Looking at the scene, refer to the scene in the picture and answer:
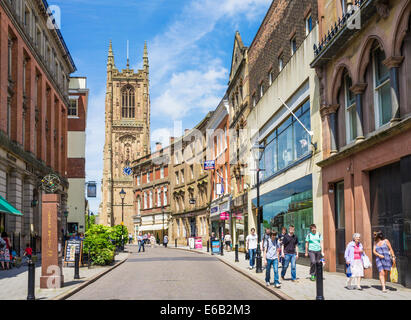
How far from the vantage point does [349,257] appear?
15633mm

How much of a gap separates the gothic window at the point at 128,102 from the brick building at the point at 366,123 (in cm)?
11200

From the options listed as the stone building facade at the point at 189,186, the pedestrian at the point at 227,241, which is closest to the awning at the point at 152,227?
the stone building facade at the point at 189,186

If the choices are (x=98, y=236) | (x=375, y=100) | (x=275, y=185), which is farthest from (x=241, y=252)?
(x=375, y=100)

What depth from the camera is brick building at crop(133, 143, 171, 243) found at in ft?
261

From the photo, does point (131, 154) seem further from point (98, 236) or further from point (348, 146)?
point (348, 146)

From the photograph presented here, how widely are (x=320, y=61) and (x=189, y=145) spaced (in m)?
47.3

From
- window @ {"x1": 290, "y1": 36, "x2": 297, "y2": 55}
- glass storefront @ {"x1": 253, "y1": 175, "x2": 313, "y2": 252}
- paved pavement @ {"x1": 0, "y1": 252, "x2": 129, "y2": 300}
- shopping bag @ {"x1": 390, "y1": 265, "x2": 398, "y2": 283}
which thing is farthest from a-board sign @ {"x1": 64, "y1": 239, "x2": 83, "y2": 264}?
shopping bag @ {"x1": 390, "y1": 265, "x2": 398, "y2": 283}

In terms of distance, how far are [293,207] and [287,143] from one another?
3.60 m

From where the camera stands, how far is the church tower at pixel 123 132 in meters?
119

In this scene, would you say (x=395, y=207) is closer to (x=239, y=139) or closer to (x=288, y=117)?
(x=288, y=117)

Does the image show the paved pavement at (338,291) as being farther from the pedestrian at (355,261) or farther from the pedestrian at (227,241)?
the pedestrian at (227,241)

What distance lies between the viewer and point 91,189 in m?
59.5

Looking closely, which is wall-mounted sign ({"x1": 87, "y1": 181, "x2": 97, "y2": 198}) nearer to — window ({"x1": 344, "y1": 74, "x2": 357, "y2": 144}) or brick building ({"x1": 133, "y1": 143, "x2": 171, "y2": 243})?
brick building ({"x1": 133, "y1": 143, "x2": 171, "y2": 243})

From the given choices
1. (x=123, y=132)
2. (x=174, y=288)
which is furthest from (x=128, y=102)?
(x=174, y=288)
